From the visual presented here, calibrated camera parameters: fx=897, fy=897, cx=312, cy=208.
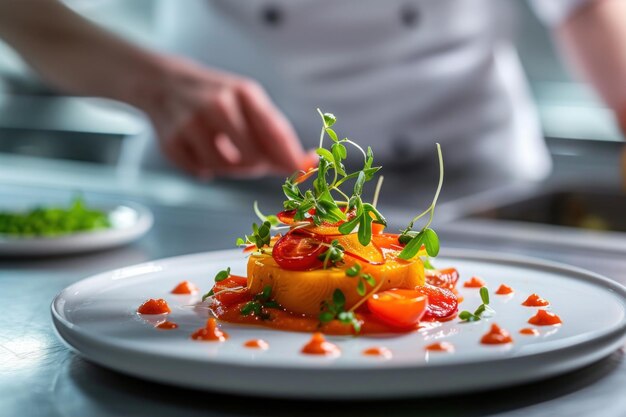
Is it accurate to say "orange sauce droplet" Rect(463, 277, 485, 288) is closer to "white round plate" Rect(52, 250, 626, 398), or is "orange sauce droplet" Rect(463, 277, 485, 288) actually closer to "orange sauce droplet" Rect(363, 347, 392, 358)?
"white round plate" Rect(52, 250, 626, 398)

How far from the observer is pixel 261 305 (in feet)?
3.32

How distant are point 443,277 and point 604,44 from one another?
1.46m

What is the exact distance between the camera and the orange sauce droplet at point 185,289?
114 centimetres

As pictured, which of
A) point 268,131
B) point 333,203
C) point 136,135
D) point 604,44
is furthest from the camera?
point 136,135

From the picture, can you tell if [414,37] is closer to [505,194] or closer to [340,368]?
[505,194]

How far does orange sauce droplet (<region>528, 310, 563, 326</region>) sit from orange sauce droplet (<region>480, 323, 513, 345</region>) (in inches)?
3.3

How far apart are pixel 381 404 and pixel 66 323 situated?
0.33 metres

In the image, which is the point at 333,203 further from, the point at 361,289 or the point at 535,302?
the point at 535,302

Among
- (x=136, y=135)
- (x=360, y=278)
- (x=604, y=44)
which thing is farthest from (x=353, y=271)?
(x=136, y=135)

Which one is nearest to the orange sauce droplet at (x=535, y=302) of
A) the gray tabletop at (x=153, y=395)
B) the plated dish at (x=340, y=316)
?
the plated dish at (x=340, y=316)

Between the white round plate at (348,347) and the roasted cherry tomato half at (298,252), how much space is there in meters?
0.09

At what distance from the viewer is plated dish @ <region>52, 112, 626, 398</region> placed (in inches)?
30.3

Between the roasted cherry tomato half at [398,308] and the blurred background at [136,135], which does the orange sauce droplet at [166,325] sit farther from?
the blurred background at [136,135]

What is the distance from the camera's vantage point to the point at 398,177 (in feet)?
8.23
